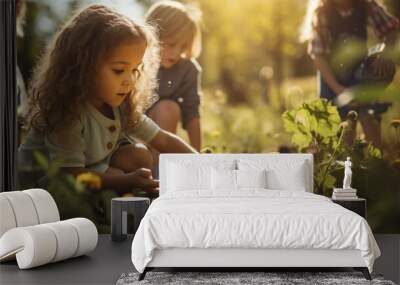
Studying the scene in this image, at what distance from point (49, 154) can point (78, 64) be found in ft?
3.57

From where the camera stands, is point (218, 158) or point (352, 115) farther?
point (352, 115)

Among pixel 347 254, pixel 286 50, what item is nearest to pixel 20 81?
pixel 286 50

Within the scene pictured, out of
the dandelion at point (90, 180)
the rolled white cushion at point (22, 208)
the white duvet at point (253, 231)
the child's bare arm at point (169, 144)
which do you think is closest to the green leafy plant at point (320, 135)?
the child's bare arm at point (169, 144)

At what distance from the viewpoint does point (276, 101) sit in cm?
771

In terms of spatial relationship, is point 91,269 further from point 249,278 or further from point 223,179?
point 223,179

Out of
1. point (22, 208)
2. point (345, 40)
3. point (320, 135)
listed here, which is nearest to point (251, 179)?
point (320, 135)

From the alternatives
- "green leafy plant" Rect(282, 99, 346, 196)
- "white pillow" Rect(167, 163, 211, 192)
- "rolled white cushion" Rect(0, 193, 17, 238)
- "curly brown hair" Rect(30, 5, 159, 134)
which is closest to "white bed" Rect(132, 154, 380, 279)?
"rolled white cushion" Rect(0, 193, 17, 238)

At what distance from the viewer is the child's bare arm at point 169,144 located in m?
7.76

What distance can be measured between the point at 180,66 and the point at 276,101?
1173mm

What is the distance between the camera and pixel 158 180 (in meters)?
7.75

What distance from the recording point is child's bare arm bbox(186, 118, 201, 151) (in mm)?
7750

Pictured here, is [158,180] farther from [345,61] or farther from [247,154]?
[345,61]

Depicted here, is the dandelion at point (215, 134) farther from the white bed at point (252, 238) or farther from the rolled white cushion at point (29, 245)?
the rolled white cushion at point (29, 245)

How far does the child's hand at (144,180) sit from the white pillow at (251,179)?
129cm
